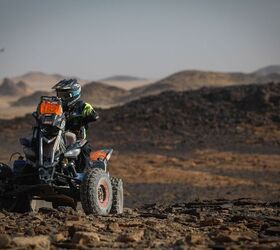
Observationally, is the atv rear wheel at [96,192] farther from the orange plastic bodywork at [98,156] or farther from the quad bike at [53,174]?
the orange plastic bodywork at [98,156]

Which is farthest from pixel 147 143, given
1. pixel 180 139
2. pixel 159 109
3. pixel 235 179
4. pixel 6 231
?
pixel 6 231

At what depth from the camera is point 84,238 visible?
7020 millimetres

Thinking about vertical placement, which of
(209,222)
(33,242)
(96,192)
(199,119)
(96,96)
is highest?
(96,96)

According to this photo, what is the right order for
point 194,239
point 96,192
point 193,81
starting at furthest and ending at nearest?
point 193,81 → point 96,192 → point 194,239

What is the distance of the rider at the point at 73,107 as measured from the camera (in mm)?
10406

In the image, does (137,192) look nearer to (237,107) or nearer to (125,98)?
(237,107)

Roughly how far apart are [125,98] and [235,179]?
218 ft

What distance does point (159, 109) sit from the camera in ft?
147

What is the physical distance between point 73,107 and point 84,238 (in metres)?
3.74

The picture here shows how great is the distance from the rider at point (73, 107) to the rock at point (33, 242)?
3705 millimetres

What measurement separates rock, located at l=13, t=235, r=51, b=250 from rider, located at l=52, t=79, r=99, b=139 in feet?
12.2

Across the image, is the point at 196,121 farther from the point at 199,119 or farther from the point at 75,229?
the point at 75,229

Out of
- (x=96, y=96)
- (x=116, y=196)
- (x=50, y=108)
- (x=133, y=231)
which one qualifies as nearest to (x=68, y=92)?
(x=50, y=108)

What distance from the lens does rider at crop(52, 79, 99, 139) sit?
10406mm
